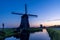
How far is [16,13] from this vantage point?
136ft

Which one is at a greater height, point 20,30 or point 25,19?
point 25,19

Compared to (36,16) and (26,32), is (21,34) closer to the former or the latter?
(26,32)

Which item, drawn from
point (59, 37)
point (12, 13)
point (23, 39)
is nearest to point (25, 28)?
point (23, 39)

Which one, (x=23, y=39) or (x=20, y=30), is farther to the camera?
(x=20, y=30)

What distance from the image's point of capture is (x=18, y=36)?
34.6 metres

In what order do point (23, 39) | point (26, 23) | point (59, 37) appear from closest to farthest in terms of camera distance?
point (59, 37) → point (23, 39) → point (26, 23)

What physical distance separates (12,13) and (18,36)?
28.9ft

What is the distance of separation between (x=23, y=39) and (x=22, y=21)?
531 cm

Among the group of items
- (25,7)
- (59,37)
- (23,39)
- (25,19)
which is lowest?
(23,39)

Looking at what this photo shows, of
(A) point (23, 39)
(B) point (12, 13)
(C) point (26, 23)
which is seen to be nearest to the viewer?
(A) point (23, 39)

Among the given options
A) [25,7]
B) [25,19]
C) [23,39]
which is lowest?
[23,39]

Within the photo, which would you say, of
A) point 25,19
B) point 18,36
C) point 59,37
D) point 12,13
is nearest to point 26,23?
point 25,19

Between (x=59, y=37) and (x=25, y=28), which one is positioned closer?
(x=59, y=37)

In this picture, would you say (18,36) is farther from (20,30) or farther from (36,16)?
(36,16)
